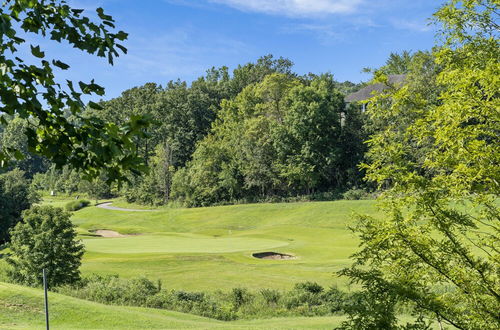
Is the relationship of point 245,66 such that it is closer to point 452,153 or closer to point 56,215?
point 56,215

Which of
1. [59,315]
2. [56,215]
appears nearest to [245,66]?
[56,215]

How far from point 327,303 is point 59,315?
8.87 metres

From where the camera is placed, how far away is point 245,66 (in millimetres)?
90812

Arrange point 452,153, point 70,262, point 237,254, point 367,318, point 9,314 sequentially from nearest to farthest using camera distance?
point 367,318 < point 452,153 < point 9,314 < point 70,262 < point 237,254

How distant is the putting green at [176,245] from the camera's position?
2762 centimetres

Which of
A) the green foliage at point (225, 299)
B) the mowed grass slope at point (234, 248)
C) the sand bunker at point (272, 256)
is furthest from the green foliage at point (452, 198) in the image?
the sand bunker at point (272, 256)

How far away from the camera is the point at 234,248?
1112 inches

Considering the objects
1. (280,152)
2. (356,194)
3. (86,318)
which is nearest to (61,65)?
(86,318)

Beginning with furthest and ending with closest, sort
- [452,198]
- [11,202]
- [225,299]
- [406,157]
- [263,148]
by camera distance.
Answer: [263,148]
[11,202]
[225,299]
[406,157]
[452,198]

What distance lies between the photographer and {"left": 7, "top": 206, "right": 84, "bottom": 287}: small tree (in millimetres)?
17938

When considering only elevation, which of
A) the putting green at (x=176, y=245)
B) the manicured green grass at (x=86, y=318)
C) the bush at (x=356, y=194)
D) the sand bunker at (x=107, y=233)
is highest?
the bush at (x=356, y=194)

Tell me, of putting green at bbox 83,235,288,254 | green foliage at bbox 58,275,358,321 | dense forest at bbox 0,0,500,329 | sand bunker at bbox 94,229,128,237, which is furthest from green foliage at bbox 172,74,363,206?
dense forest at bbox 0,0,500,329

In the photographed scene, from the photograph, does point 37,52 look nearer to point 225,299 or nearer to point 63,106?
point 63,106

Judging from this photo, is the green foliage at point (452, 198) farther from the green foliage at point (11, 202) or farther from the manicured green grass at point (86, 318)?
the green foliage at point (11, 202)
